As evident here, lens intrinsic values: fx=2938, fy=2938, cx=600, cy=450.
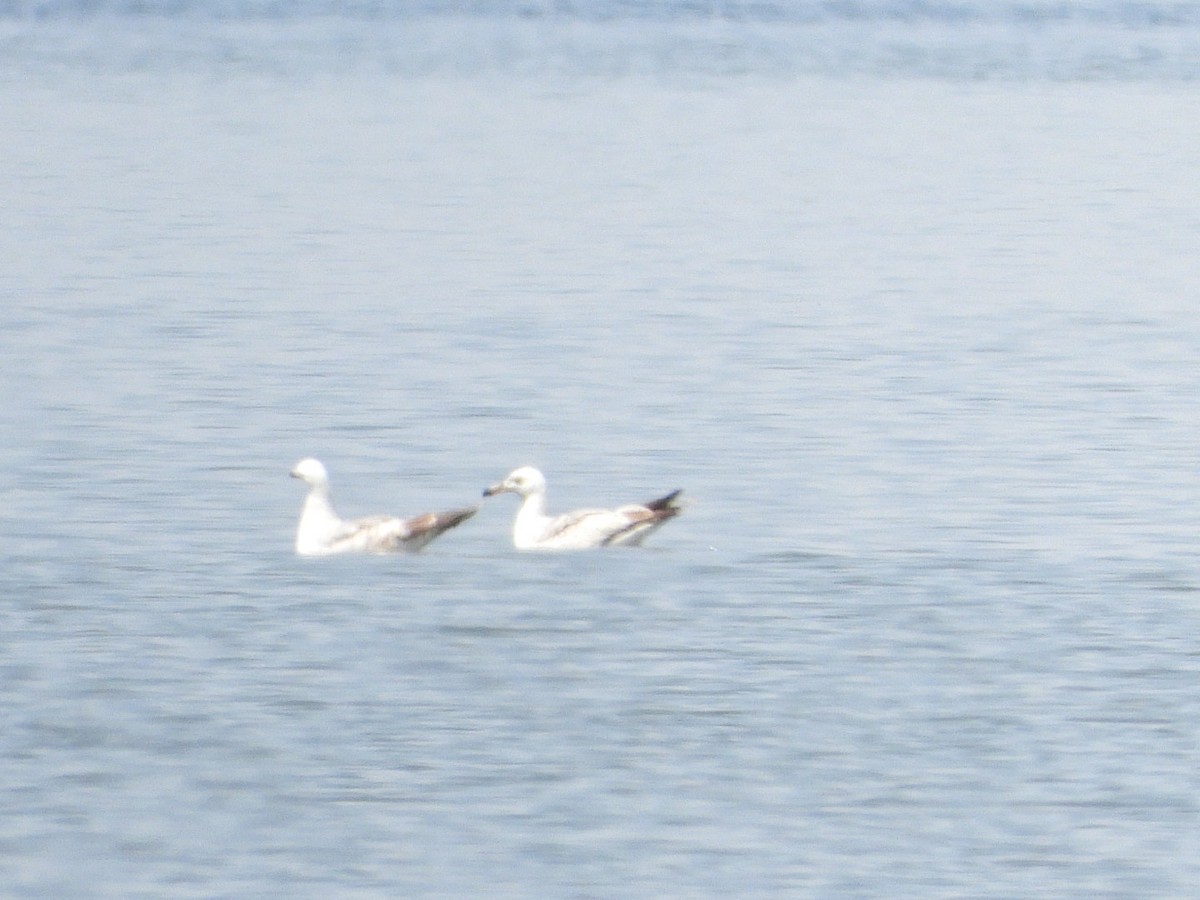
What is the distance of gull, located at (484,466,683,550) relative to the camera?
14.6 meters

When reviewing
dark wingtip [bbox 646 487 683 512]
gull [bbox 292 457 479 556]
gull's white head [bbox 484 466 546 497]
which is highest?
gull's white head [bbox 484 466 546 497]

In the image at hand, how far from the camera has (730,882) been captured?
9.45m

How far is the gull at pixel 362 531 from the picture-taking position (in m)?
14.5

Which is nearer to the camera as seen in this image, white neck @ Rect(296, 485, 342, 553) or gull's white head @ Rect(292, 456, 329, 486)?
white neck @ Rect(296, 485, 342, 553)

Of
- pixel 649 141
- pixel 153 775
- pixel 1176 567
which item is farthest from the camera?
pixel 649 141

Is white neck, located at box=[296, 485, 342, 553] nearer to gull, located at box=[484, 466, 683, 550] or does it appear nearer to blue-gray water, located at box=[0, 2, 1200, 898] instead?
blue-gray water, located at box=[0, 2, 1200, 898]

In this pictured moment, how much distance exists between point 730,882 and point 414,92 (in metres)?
41.4

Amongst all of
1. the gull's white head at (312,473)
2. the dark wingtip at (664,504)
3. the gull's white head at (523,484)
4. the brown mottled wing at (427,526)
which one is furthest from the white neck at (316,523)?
the dark wingtip at (664,504)

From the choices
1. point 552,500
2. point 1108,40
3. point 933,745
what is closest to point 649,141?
point 1108,40

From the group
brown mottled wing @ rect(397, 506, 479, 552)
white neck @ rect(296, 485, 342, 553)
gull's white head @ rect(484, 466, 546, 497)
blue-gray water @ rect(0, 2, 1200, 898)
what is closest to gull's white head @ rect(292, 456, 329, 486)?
white neck @ rect(296, 485, 342, 553)

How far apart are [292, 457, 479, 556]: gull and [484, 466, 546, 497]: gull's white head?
1.40 feet

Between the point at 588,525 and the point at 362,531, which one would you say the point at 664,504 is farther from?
the point at 362,531

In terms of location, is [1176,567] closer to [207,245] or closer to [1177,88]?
[207,245]

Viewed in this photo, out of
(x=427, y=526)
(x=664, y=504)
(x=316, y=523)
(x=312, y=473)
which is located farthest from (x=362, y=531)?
(x=664, y=504)
